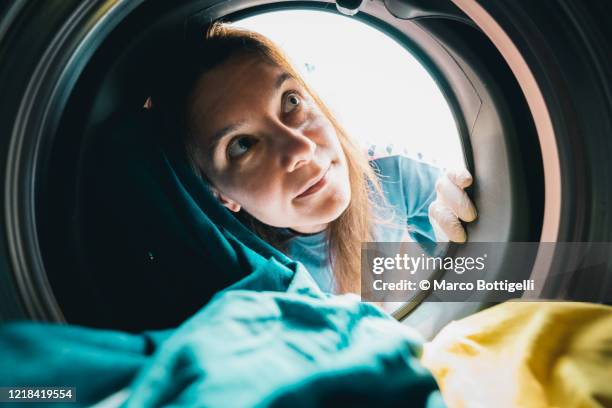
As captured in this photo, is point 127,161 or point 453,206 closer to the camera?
point 127,161

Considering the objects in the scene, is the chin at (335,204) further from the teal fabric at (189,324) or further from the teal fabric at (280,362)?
the teal fabric at (280,362)

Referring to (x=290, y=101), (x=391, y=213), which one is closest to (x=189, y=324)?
(x=290, y=101)

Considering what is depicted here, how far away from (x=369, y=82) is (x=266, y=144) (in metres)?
0.41

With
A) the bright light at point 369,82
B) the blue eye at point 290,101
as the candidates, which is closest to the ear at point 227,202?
the blue eye at point 290,101

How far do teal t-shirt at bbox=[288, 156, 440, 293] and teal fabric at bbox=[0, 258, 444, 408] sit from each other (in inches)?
22.5

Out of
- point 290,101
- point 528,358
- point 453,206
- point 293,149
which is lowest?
point 528,358

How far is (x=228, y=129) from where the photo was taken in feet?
2.57

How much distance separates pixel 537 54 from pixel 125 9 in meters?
0.60

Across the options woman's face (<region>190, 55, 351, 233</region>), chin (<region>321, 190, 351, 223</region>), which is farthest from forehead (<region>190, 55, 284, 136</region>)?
chin (<region>321, 190, 351, 223</region>)

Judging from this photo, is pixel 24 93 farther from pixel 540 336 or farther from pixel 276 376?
pixel 540 336

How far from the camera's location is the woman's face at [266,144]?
2.54 feet

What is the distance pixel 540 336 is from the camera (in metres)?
0.48

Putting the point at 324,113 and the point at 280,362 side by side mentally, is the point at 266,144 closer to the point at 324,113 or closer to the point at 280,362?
the point at 324,113

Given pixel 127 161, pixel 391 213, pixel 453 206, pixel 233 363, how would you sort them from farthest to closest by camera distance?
pixel 391 213 → pixel 453 206 → pixel 127 161 → pixel 233 363
